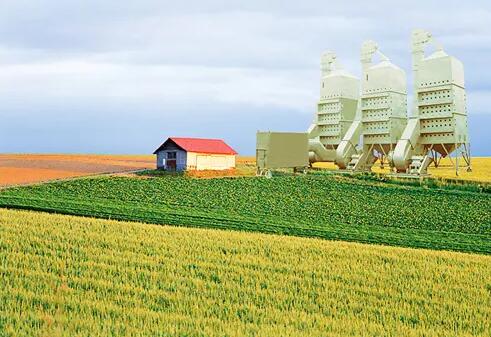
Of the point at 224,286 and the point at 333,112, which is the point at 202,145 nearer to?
the point at 333,112

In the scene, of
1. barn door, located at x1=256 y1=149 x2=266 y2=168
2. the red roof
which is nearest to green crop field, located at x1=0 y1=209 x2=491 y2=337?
the red roof

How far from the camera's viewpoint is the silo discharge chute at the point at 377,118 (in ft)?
152

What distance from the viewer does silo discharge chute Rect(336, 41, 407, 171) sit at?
46.2 m

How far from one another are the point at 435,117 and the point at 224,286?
114 ft

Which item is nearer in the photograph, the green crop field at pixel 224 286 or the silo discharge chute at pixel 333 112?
the green crop field at pixel 224 286

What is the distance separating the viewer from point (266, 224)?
74.5 feet

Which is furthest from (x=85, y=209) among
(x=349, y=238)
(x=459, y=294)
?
(x=459, y=294)

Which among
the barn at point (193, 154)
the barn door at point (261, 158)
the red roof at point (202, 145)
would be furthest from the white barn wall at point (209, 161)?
the barn door at point (261, 158)

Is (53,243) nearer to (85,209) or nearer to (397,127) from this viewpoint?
(85,209)

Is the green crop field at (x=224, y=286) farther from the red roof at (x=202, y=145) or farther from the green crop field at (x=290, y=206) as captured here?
the red roof at (x=202, y=145)

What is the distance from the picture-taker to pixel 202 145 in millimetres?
40188

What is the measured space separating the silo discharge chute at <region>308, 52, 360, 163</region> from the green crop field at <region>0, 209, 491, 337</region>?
34.0 m

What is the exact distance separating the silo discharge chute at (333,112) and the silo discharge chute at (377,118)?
9.75ft

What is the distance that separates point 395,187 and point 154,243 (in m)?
22.9
